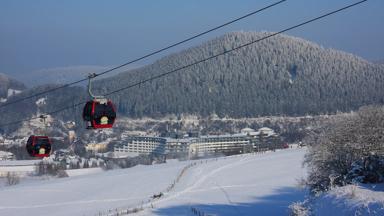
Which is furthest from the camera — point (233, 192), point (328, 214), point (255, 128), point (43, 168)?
point (255, 128)

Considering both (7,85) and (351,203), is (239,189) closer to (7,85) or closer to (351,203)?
(351,203)

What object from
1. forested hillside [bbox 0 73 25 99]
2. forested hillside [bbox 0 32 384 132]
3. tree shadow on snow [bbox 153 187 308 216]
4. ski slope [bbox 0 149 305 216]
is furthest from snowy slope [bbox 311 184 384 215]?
forested hillside [bbox 0 73 25 99]

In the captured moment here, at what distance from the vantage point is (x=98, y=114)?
42.8 ft

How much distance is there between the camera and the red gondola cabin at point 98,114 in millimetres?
13039

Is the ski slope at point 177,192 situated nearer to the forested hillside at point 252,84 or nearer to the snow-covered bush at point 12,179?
the snow-covered bush at point 12,179

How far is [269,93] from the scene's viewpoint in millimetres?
145250

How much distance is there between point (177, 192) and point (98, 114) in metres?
19.0

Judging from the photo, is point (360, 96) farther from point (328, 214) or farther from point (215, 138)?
point (328, 214)

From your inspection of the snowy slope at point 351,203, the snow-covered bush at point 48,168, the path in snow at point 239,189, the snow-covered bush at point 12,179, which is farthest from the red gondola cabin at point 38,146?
the snow-covered bush at point 48,168

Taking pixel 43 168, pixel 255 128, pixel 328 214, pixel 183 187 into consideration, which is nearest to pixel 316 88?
pixel 255 128

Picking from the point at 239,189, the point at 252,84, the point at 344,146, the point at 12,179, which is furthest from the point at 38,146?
the point at 252,84

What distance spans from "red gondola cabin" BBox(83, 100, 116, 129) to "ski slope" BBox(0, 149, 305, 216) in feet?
39.5

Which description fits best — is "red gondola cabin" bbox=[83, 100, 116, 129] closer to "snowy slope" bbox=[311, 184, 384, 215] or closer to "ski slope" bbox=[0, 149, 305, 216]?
"snowy slope" bbox=[311, 184, 384, 215]

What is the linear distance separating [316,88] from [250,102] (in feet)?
50.4
